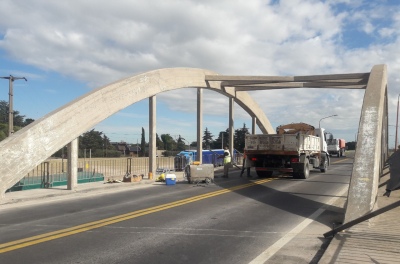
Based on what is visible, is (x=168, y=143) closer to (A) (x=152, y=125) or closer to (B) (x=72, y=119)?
(A) (x=152, y=125)

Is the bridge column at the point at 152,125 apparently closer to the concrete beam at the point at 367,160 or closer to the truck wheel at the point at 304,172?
the truck wheel at the point at 304,172

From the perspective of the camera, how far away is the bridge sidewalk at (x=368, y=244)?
582 centimetres

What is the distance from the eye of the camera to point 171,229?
822 cm

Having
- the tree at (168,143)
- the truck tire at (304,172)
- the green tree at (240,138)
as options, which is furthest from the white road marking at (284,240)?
the tree at (168,143)

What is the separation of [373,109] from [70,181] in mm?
11878

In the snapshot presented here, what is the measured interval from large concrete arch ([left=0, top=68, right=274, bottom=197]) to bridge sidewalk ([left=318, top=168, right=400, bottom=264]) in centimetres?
1079

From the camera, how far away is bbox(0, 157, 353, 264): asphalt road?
630 cm

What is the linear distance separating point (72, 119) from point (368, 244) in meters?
12.6

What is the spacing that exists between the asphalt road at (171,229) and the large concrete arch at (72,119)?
2.21 meters

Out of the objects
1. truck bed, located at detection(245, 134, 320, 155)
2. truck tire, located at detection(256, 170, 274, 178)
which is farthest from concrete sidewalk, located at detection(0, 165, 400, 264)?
truck tire, located at detection(256, 170, 274, 178)

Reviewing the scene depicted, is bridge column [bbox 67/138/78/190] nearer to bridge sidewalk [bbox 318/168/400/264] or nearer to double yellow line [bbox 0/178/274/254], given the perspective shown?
double yellow line [bbox 0/178/274/254]

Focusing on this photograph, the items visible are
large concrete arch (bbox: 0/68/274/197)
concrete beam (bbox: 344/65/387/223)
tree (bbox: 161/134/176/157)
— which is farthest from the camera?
tree (bbox: 161/134/176/157)

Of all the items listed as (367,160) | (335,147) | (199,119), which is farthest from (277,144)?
(335,147)

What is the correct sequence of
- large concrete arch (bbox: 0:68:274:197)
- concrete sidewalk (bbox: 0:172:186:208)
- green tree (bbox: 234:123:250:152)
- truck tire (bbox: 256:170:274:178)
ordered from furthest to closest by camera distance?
1. green tree (bbox: 234:123:250:152)
2. truck tire (bbox: 256:170:274:178)
3. large concrete arch (bbox: 0:68:274:197)
4. concrete sidewalk (bbox: 0:172:186:208)
